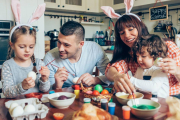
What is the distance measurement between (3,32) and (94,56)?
1576mm

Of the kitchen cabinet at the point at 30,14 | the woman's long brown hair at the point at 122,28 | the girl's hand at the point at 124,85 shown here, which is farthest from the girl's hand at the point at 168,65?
the kitchen cabinet at the point at 30,14

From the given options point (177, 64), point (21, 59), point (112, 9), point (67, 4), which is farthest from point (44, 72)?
point (67, 4)

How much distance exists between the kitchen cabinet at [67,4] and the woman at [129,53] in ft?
7.56

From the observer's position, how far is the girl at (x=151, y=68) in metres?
1.23

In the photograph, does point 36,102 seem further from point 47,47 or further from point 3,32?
point 47,47

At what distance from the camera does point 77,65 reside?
181 centimetres

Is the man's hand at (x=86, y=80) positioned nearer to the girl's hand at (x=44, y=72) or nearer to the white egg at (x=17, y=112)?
the girl's hand at (x=44, y=72)

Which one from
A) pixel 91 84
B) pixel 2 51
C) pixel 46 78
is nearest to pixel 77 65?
pixel 91 84

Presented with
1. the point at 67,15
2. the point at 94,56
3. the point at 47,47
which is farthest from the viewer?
the point at 67,15

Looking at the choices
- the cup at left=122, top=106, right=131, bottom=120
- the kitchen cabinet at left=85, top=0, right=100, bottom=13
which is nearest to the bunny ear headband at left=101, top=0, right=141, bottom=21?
the cup at left=122, top=106, right=131, bottom=120

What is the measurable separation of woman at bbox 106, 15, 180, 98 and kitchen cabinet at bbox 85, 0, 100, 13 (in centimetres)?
259

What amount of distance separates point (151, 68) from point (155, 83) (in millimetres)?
172

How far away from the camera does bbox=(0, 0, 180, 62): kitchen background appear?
2.87 meters

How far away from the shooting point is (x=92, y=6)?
4086mm
